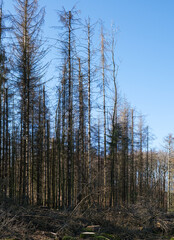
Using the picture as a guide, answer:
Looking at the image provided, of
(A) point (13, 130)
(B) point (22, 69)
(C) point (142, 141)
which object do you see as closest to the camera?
(B) point (22, 69)

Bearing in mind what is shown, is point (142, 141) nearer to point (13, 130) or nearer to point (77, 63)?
point (13, 130)

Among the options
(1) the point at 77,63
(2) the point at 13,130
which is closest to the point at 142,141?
(2) the point at 13,130

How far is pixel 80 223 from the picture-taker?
28.9 feet

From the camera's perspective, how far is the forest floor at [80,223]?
748 centimetres

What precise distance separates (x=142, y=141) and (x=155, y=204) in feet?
69.4

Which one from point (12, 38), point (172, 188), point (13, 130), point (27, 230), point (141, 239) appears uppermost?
point (12, 38)

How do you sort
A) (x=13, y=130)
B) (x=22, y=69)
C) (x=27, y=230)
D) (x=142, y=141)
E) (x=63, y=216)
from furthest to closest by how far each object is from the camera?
(x=142, y=141)
(x=13, y=130)
(x=22, y=69)
(x=63, y=216)
(x=27, y=230)

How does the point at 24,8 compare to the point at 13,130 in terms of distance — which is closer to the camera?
the point at 24,8

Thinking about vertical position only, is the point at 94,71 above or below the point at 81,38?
below

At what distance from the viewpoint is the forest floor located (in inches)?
295

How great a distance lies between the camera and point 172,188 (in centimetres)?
3328

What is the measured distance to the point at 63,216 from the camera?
9430mm

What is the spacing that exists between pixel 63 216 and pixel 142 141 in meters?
23.7

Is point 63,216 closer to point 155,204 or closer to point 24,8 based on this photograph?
point 155,204
